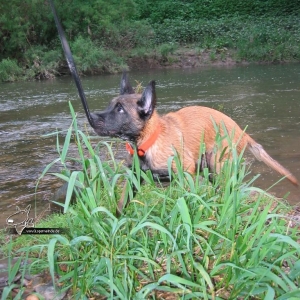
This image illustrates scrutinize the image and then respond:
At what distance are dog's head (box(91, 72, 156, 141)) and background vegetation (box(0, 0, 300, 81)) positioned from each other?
57.4 feet

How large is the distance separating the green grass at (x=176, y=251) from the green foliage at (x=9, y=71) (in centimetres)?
1844

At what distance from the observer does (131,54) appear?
24609mm

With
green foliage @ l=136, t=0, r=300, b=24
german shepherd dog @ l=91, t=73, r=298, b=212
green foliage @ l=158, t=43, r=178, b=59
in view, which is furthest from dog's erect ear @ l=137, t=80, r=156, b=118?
green foliage @ l=136, t=0, r=300, b=24

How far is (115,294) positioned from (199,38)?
2560 cm

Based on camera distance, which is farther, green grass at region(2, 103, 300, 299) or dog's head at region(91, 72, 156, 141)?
dog's head at region(91, 72, 156, 141)

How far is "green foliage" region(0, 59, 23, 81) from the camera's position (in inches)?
826

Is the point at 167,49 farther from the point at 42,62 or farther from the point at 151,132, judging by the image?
the point at 151,132

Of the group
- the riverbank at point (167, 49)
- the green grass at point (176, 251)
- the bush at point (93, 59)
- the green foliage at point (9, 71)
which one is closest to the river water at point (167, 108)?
the green foliage at point (9, 71)

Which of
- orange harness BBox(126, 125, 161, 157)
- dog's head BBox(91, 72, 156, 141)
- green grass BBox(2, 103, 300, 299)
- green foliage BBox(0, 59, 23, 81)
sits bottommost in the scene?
green foliage BBox(0, 59, 23, 81)

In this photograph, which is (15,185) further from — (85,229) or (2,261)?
(85,229)

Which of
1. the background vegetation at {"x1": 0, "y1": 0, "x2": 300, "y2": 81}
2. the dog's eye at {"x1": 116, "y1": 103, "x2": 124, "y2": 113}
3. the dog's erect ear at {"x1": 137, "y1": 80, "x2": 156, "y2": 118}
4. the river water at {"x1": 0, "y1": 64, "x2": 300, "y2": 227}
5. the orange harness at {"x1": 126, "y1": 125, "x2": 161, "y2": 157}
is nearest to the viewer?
the dog's erect ear at {"x1": 137, "y1": 80, "x2": 156, "y2": 118}

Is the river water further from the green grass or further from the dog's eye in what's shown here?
the green grass

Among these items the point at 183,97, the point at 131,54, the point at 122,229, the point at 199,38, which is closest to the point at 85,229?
the point at 122,229

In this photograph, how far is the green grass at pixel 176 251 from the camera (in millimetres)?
2947
